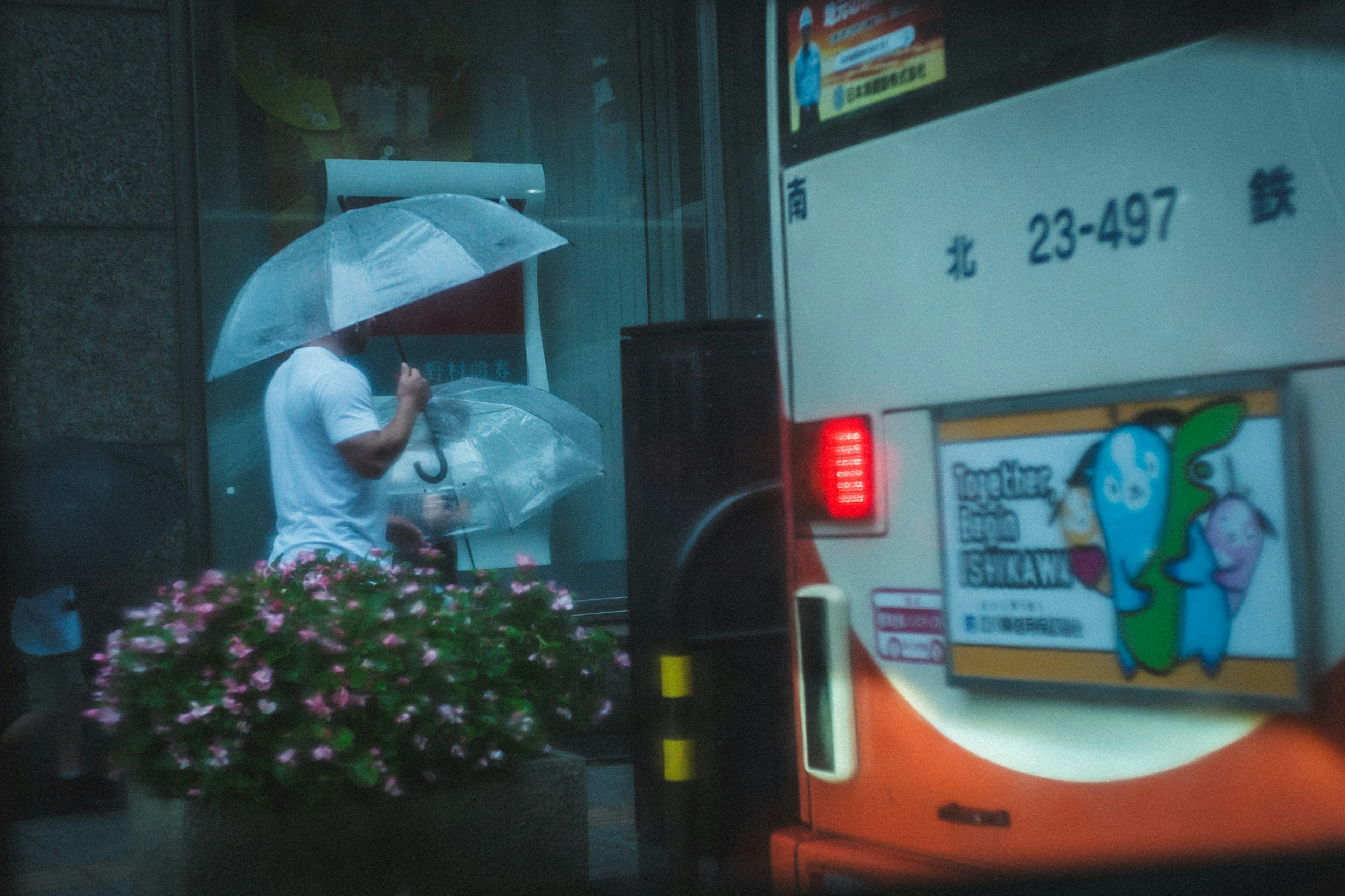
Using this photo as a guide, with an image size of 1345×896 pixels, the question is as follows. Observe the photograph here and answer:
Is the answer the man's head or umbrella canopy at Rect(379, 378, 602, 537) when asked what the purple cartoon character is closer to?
the man's head

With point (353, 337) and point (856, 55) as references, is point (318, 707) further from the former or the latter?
point (856, 55)

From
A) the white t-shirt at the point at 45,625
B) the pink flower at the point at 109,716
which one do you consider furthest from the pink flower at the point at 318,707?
the white t-shirt at the point at 45,625

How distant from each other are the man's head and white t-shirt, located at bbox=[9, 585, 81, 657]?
1973 mm

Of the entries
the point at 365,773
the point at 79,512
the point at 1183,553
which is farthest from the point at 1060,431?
the point at 79,512

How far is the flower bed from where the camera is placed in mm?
4105

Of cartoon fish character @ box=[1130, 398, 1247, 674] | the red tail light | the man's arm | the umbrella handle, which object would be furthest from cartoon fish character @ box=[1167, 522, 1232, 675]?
the umbrella handle

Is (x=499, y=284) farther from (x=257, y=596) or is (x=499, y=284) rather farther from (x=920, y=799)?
(x=920, y=799)

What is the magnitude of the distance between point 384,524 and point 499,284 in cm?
313

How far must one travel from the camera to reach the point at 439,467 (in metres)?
6.02

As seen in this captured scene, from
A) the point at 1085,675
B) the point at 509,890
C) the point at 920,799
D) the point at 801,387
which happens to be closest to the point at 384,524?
the point at 509,890

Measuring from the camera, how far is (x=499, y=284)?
26.3ft

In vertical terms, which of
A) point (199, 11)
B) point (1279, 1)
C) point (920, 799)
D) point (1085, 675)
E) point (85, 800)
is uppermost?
point (199, 11)

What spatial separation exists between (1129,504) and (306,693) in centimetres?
240

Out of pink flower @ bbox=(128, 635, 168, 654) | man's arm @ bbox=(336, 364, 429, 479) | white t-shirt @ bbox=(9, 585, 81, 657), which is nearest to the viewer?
pink flower @ bbox=(128, 635, 168, 654)
